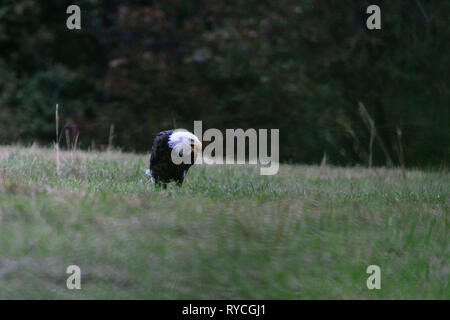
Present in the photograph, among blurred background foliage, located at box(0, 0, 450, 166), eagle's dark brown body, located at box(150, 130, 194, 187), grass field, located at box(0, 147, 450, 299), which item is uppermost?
blurred background foliage, located at box(0, 0, 450, 166)

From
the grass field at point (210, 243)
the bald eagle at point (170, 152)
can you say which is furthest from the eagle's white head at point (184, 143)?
the grass field at point (210, 243)

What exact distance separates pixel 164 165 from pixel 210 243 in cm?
178

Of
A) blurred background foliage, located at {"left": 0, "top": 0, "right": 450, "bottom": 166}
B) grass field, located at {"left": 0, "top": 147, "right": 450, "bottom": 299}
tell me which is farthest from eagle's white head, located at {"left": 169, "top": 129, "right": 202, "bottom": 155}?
blurred background foliage, located at {"left": 0, "top": 0, "right": 450, "bottom": 166}

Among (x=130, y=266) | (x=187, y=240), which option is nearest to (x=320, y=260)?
(x=187, y=240)

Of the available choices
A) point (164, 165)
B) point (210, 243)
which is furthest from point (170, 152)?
point (210, 243)

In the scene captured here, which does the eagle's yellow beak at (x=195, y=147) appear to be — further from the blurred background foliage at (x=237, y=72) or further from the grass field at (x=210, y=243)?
the blurred background foliage at (x=237, y=72)

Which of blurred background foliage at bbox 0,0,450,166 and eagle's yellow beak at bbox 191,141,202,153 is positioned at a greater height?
blurred background foliage at bbox 0,0,450,166

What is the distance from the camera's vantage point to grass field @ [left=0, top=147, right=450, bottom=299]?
4.30 m

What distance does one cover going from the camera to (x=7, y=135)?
50.8 ft

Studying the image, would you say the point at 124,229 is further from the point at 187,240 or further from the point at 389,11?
the point at 389,11

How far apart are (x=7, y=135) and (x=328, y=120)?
310 inches

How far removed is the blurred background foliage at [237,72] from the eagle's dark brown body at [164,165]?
6.62 m

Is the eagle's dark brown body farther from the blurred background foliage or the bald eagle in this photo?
the blurred background foliage

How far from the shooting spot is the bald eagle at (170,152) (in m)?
6.26
